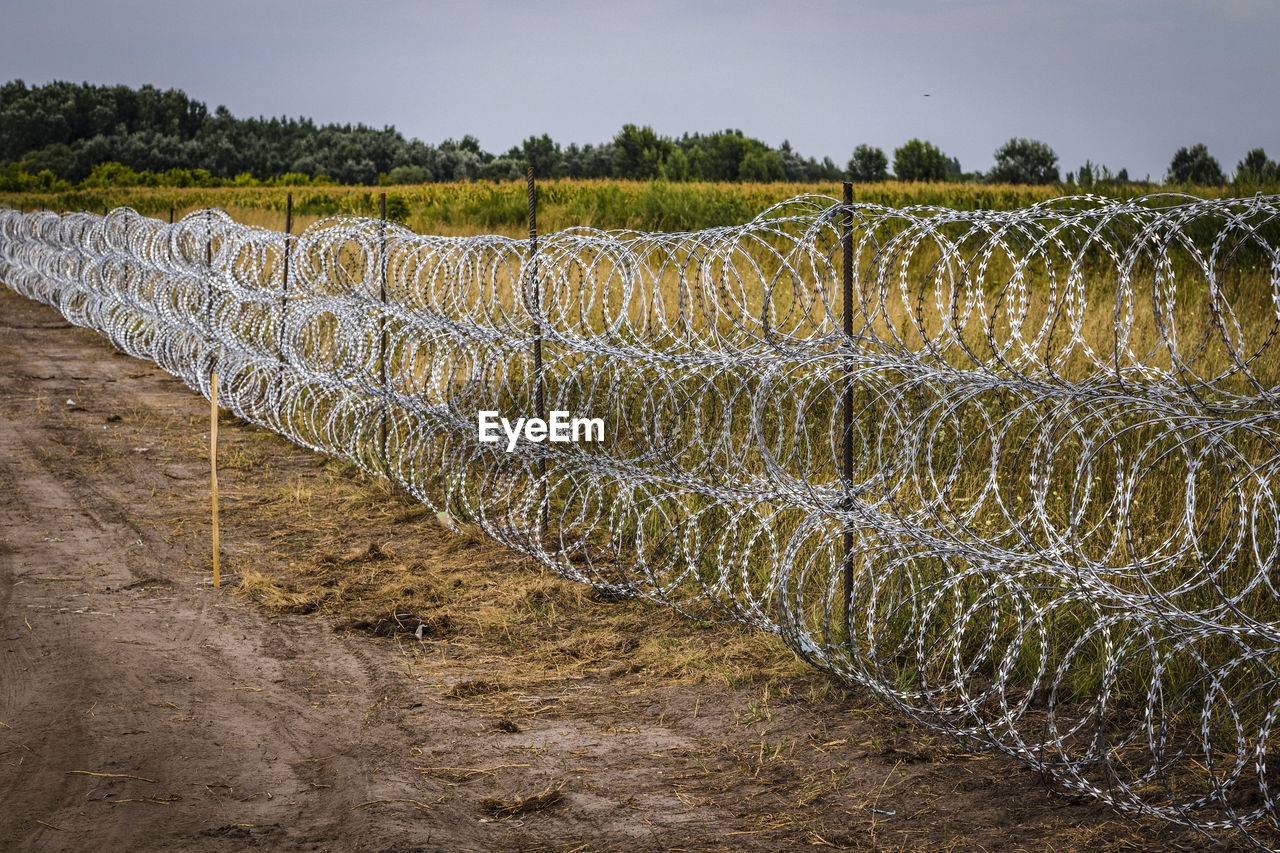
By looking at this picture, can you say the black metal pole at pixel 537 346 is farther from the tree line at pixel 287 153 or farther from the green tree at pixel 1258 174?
the tree line at pixel 287 153

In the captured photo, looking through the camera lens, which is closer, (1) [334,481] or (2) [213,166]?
(1) [334,481]

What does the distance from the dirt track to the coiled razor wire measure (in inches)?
16.0

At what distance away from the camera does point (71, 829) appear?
422 centimetres

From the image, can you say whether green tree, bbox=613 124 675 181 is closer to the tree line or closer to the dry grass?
the tree line

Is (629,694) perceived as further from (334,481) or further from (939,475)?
(334,481)

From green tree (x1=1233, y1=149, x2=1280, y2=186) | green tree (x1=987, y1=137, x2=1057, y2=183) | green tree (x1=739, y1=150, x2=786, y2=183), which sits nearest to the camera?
green tree (x1=1233, y1=149, x2=1280, y2=186)

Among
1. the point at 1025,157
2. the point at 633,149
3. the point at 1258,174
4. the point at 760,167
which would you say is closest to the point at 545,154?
the point at 633,149

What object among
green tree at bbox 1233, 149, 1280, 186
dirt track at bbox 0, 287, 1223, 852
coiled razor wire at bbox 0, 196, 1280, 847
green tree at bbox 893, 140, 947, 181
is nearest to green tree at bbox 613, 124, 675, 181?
green tree at bbox 893, 140, 947, 181

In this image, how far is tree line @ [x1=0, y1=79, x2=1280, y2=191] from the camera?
2817 inches

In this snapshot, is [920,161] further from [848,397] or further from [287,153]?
[848,397]

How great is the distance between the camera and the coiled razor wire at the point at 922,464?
442 cm

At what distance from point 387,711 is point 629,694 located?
1.23 m

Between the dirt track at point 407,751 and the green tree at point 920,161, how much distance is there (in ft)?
235

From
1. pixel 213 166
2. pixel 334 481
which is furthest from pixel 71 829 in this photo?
pixel 213 166
